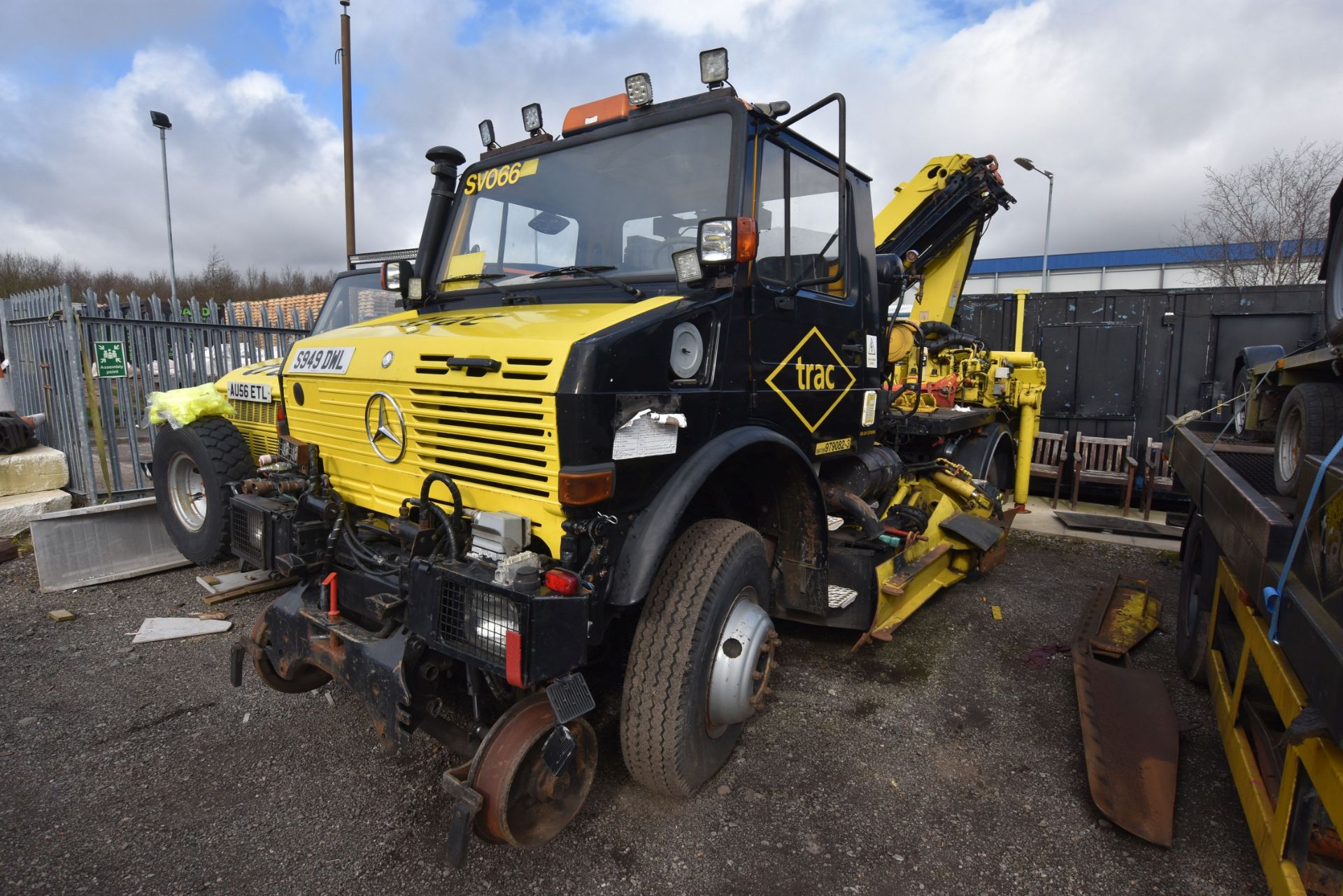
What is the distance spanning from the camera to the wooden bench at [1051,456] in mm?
8109

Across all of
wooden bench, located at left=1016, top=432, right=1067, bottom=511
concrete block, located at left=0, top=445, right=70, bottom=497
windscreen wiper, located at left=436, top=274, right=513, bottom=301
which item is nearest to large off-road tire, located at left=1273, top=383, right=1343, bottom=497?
windscreen wiper, located at left=436, top=274, right=513, bottom=301

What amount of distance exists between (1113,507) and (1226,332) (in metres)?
→ 2.35

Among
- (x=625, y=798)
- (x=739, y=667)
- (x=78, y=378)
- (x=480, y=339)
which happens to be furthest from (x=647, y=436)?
(x=78, y=378)

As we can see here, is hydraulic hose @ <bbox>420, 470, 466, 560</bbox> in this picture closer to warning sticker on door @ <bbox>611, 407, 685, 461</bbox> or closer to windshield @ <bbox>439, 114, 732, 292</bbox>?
warning sticker on door @ <bbox>611, 407, 685, 461</bbox>

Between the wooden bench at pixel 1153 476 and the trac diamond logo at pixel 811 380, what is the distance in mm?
5218

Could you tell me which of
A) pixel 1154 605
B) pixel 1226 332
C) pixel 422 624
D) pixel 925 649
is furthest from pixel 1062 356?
pixel 422 624

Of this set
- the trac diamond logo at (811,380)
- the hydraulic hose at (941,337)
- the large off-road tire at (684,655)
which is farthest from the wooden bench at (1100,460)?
the large off-road tire at (684,655)

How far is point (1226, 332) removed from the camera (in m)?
8.04

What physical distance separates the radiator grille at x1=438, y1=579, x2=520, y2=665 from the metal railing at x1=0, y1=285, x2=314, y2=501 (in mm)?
5055

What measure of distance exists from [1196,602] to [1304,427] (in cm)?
137

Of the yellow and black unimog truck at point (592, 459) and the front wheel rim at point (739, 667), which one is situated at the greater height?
the yellow and black unimog truck at point (592, 459)

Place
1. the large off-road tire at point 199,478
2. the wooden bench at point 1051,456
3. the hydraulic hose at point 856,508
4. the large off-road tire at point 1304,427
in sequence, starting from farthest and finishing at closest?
1. the wooden bench at point 1051,456
2. the large off-road tire at point 199,478
3. the hydraulic hose at point 856,508
4. the large off-road tire at point 1304,427

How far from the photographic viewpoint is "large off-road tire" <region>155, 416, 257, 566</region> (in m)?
4.57

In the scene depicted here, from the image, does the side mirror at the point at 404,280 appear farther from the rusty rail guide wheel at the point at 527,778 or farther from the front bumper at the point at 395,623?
the rusty rail guide wheel at the point at 527,778
